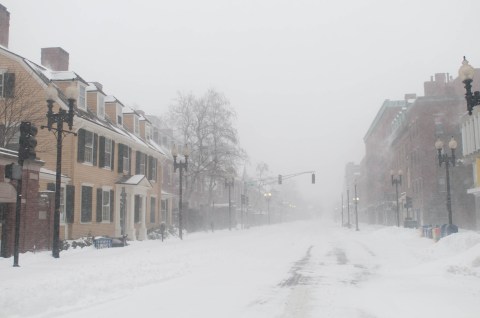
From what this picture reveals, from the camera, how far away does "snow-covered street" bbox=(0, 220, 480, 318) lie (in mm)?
8914

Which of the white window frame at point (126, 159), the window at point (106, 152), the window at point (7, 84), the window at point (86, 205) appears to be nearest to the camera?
the window at point (7, 84)

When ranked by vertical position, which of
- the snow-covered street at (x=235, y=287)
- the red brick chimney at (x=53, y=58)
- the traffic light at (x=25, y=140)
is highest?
the red brick chimney at (x=53, y=58)

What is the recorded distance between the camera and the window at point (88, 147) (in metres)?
27.6

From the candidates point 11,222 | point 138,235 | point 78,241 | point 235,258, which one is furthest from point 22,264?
point 138,235

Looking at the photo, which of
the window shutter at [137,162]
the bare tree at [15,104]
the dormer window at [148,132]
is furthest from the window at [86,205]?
the dormer window at [148,132]

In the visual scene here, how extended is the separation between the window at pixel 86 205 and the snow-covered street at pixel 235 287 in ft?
29.8

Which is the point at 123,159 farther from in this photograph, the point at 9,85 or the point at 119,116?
the point at 9,85

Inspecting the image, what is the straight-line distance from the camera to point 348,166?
18200cm

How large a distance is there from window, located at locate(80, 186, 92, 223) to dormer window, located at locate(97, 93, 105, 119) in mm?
5176

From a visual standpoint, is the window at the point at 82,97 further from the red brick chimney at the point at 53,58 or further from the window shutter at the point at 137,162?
the window shutter at the point at 137,162

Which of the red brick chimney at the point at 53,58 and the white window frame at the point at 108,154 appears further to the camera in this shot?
the red brick chimney at the point at 53,58

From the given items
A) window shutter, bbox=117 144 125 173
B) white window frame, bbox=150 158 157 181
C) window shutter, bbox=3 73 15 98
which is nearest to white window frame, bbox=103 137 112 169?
window shutter, bbox=117 144 125 173

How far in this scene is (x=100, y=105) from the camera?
101 ft

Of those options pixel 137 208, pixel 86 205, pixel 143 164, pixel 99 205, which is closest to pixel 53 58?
pixel 143 164
